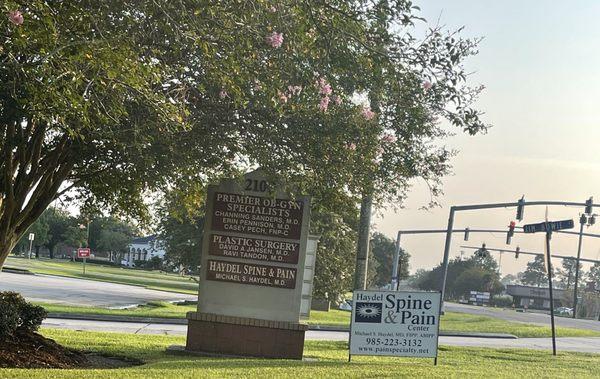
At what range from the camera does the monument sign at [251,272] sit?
14797 millimetres

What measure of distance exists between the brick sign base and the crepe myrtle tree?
2491 mm

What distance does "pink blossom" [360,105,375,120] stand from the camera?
12390 mm

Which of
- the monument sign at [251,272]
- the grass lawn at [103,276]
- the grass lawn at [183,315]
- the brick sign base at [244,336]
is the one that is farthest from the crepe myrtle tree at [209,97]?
the grass lawn at [103,276]

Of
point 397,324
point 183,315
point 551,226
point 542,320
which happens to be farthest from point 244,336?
point 542,320

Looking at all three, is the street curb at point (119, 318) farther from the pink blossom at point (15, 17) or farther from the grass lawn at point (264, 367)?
the pink blossom at point (15, 17)

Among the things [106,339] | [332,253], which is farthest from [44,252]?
[106,339]

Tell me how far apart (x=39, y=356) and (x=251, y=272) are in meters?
4.37

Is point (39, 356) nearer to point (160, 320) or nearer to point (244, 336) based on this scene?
point (244, 336)

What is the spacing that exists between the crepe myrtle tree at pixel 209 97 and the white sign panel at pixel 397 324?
196 centimetres

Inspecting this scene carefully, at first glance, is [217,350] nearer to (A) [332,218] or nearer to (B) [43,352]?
(B) [43,352]

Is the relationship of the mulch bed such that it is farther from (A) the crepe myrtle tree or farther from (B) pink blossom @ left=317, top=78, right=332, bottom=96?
(B) pink blossom @ left=317, top=78, right=332, bottom=96

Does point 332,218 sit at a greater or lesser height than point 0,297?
greater

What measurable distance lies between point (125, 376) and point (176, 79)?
158 inches

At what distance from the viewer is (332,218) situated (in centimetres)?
2978
